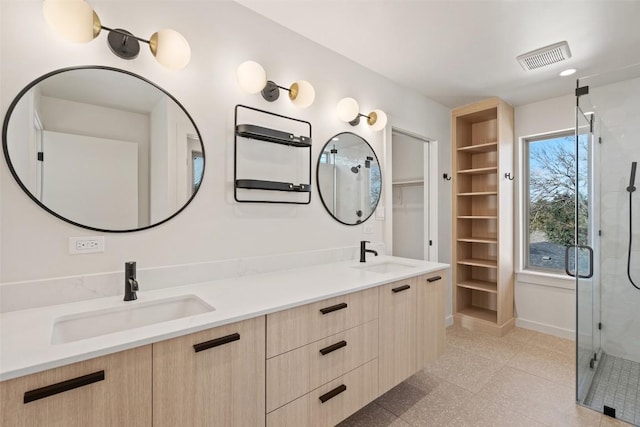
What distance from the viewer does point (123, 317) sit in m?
1.29

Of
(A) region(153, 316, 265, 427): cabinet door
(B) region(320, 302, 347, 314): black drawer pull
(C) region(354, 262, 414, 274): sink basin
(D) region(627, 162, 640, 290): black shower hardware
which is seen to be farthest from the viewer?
(D) region(627, 162, 640, 290): black shower hardware

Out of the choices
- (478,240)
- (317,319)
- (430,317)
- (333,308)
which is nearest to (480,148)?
(478,240)

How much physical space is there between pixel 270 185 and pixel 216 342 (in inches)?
42.6

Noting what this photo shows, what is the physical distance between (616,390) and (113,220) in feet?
11.7

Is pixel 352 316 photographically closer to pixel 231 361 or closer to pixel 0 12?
pixel 231 361

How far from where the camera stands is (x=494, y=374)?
2412 millimetres

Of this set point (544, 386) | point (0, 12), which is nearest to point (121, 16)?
point (0, 12)

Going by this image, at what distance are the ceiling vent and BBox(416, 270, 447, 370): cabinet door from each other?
189 centimetres

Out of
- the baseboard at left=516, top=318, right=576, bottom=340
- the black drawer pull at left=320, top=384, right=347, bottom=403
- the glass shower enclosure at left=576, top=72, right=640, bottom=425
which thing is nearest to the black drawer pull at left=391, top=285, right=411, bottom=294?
the black drawer pull at left=320, top=384, right=347, bottom=403

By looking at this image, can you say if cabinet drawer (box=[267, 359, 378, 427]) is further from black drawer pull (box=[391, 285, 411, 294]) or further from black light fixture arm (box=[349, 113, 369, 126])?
black light fixture arm (box=[349, 113, 369, 126])

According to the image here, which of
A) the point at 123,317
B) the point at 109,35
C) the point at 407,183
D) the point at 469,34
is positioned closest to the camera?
the point at 123,317

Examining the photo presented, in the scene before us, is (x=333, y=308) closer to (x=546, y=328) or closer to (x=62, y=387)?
(x=62, y=387)

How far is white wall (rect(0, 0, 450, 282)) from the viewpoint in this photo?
48.3 inches

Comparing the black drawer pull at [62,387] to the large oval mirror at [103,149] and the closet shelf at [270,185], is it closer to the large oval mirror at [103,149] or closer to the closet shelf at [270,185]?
the large oval mirror at [103,149]
